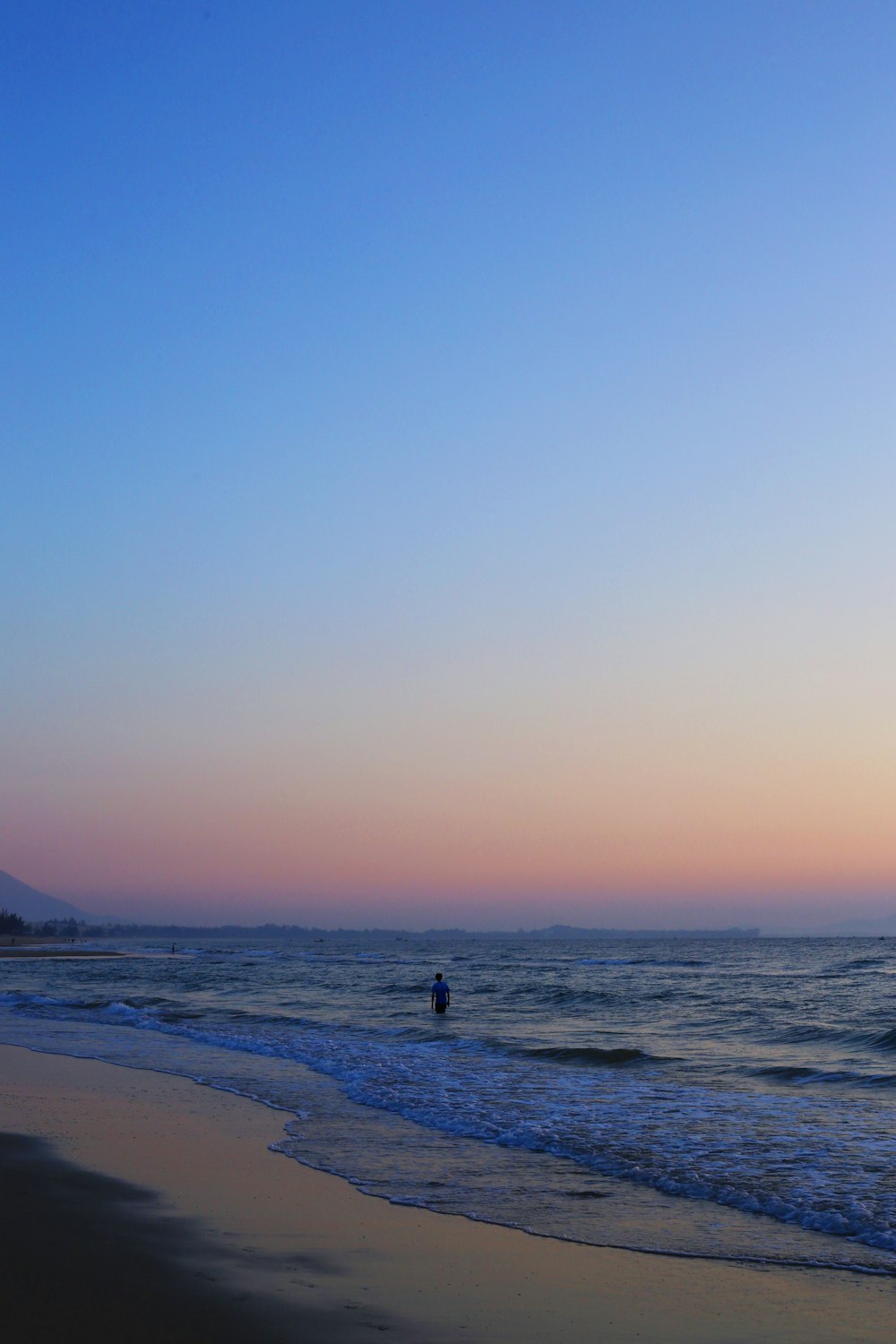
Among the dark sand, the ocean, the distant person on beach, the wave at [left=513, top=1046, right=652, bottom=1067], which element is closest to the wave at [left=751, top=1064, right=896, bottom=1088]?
the ocean

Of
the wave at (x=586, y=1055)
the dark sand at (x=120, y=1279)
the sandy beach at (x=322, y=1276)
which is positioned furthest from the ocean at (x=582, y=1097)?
the dark sand at (x=120, y=1279)

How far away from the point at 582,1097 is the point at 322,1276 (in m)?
10.4

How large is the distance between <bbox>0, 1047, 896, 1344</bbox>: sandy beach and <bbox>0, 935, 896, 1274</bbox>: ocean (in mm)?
661

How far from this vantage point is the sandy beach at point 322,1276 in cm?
704

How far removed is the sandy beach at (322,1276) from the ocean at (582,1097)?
26.0 inches

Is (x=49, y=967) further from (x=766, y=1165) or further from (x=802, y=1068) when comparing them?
(x=766, y=1165)

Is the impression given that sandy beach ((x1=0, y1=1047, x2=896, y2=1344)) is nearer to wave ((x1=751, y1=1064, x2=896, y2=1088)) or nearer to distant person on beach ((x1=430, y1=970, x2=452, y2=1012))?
wave ((x1=751, y1=1064, x2=896, y2=1088))

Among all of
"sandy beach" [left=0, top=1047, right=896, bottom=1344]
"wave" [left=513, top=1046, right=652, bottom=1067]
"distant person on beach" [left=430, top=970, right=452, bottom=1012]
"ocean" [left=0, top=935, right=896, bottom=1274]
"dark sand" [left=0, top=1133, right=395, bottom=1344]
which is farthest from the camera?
"distant person on beach" [left=430, top=970, right=452, bottom=1012]

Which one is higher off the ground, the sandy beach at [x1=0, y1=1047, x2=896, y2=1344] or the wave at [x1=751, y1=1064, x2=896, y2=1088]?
the sandy beach at [x1=0, y1=1047, x2=896, y2=1344]

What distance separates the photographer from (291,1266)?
8.32 meters

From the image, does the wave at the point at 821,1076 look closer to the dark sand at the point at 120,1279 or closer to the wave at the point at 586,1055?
the wave at the point at 586,1055

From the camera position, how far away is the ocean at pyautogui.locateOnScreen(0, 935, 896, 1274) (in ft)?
34.4

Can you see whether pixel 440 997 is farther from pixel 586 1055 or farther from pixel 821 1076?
pixel 821 1076

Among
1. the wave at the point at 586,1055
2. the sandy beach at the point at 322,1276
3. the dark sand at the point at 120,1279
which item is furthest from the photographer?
the wave at the point at 586,1055
